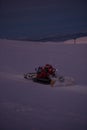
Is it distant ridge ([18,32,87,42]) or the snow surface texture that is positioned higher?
distant ridge ([18,32,87,42])

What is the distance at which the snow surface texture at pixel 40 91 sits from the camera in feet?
4.88

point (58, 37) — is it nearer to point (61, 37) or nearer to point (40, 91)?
point (61, 37)

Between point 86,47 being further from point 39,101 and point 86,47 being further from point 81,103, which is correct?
point 39,101

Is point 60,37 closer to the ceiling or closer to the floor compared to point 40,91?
closer to the ceiling

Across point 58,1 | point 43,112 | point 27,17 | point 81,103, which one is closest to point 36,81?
point 43,112

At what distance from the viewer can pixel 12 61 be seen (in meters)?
1.59

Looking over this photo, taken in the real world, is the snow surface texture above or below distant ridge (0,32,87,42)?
below

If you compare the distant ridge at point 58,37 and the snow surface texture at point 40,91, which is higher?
the distant ridge at point 58,37

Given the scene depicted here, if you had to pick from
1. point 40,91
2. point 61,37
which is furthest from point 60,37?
point 40,91

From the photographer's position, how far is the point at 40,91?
60.4 inches

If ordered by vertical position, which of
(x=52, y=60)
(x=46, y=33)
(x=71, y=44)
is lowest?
(x=52, y=60)

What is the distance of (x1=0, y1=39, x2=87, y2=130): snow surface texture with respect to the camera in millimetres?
1486

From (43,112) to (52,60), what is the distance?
1.34ft

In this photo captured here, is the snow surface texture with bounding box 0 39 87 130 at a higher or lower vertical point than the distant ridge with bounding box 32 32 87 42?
lower
